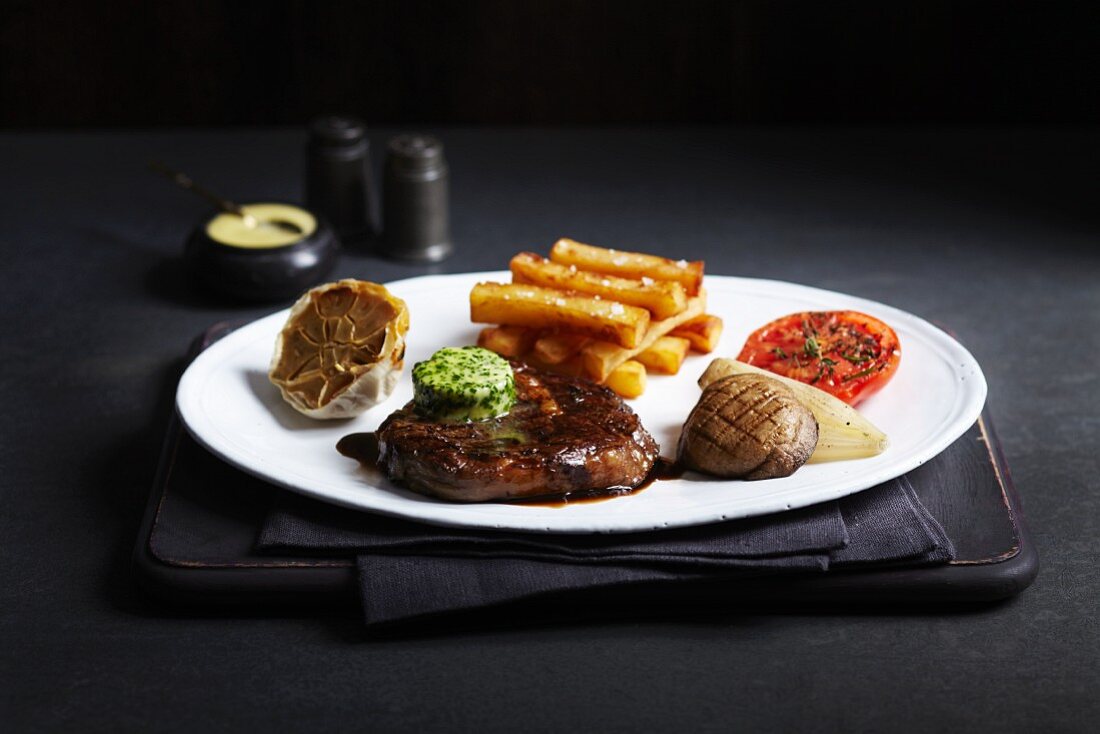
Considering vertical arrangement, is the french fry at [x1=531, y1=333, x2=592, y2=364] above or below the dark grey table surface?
above

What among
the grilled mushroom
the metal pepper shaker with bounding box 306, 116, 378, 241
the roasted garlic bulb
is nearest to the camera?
the grilled mushroom

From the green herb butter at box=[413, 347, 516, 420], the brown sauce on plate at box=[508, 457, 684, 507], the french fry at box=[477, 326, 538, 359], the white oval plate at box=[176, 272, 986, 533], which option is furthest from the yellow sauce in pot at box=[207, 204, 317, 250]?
the brown sauce on plate at box=[508, 457, 684, 507]

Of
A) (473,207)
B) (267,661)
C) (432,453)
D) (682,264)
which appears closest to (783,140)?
(473,207)

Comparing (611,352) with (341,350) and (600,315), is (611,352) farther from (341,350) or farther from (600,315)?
(341,350)

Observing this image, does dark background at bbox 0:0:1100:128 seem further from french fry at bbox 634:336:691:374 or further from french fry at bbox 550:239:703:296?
french fry at bbox 634:336:691:374

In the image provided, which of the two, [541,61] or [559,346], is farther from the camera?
[541,61]

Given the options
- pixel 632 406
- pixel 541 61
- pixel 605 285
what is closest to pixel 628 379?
pixel 632 406

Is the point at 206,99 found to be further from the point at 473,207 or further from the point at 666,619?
the point at 666,619

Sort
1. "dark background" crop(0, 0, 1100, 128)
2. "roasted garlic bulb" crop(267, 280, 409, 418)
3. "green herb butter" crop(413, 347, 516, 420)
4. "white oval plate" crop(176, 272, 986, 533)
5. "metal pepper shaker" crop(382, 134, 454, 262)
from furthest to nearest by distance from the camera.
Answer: "dark background" crop(0, 0, 1100, 128) < "metal pepper shaker" crop(382, 134, 454, 262) < "roasted garlic bulb" crop(267, 280, 409, 418) < "green herb butter" crop(413, 347, 516, 420) < "white oval plate" crop(176, 272, 986, 533)
